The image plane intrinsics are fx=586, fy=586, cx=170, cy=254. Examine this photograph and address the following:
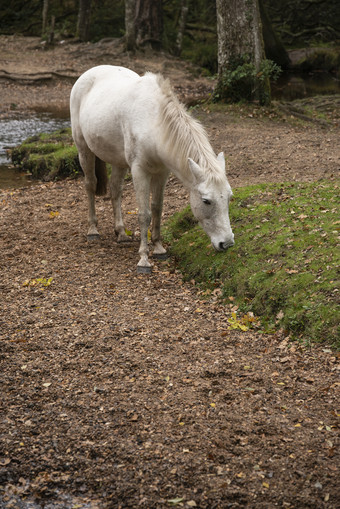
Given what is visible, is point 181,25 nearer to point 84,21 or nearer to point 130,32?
point 130,32

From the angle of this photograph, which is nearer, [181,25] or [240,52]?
[240,52]

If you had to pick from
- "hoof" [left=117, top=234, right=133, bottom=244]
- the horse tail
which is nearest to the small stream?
the horse tail

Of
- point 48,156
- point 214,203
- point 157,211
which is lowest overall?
point 48,156

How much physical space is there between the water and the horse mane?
5841mm

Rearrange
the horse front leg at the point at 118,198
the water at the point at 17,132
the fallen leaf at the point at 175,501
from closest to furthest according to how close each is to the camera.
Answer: the fallen leaf at the point at 175,501, the horse front leg at the point at 118,198, the water at the point at 17,132

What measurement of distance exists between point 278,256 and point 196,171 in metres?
1.25

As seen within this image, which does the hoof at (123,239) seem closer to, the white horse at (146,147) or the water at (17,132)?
the white horse at (146,147)

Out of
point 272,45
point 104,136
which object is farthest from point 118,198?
point 272,45

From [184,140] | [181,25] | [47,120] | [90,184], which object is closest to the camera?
[184,140]

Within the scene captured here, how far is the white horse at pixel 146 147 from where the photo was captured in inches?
244

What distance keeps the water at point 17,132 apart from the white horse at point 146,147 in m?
4.15

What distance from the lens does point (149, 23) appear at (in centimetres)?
2548

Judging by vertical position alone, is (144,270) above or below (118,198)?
below

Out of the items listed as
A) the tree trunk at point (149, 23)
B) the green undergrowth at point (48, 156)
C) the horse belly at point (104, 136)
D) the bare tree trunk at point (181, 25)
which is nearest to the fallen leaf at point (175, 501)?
the horse belly at point (104, 136)
